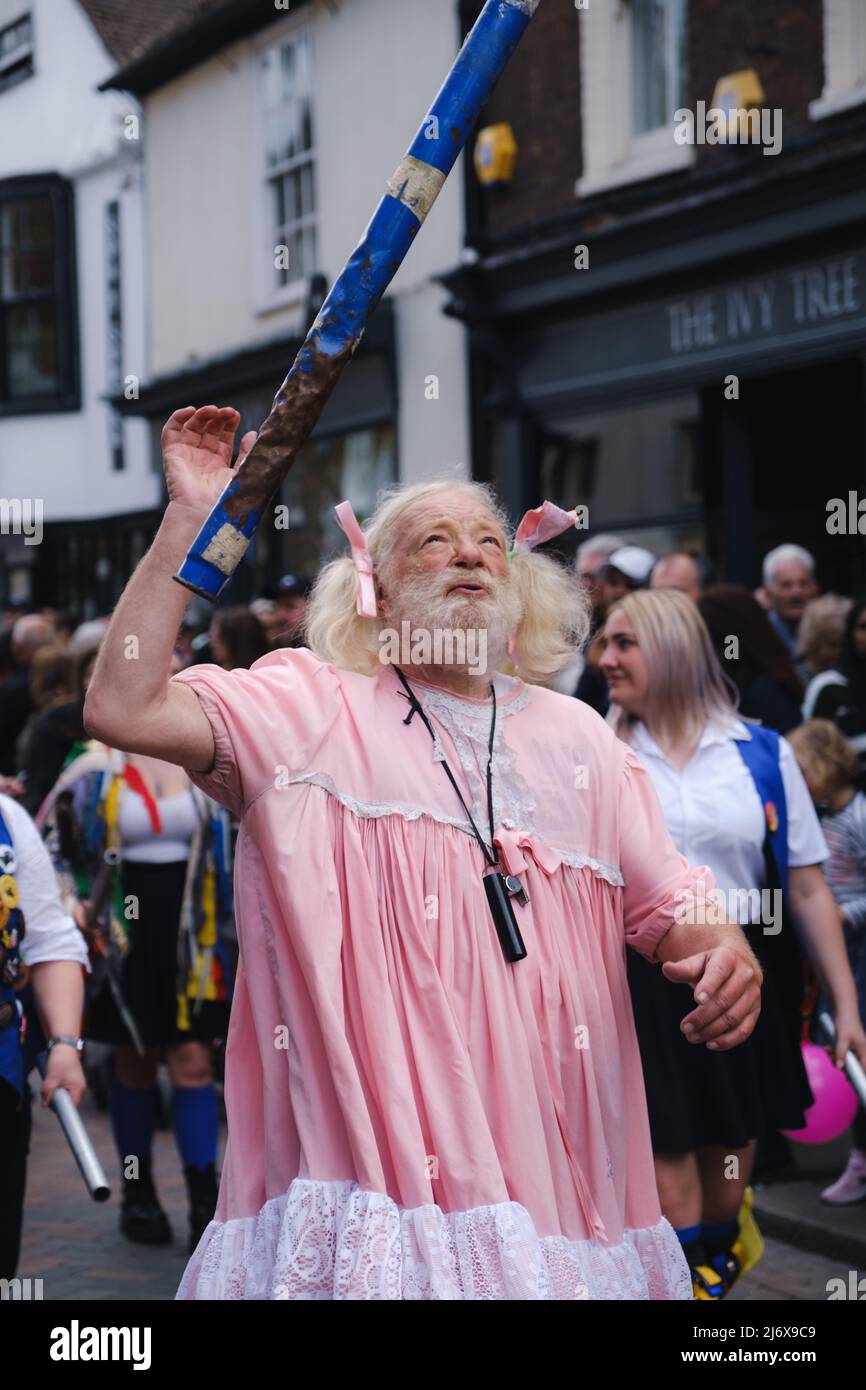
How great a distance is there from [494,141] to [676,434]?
272 cm

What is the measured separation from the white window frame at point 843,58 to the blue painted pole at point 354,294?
7284mm

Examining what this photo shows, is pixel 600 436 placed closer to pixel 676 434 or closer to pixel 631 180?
pixel 676 434

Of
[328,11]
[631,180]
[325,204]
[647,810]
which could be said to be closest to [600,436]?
[631,180]

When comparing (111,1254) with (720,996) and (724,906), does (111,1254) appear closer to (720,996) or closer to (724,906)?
(724,906)

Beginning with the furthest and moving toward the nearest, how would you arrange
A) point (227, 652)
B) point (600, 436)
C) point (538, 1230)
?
1. point (600, 436)
2. point (227, 652)
3. point (538, 1230)

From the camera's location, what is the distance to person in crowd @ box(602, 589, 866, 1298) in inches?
166

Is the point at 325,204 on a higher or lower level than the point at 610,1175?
higher

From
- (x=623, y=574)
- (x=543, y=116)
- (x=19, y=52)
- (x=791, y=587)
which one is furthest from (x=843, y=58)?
(x=19, y=52)

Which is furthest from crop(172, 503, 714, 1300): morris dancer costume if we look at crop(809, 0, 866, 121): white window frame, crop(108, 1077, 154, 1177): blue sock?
crop(809, 0, 866, 121): white window frame

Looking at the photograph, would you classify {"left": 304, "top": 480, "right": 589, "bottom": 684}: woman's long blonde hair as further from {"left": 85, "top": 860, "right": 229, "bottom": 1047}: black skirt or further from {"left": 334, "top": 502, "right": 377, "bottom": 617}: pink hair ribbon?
{"left": 85, "top": 860, "right": 229, "bottom": 1047}: black skirt

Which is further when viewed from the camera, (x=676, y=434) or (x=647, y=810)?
(x=676, y=434)

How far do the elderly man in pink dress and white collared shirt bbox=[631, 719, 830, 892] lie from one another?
1.32m

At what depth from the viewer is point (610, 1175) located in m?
3.01

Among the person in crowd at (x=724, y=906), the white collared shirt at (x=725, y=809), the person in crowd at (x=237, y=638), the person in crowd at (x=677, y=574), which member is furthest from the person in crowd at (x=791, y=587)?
the white collared shirt at (x=725, y=809)
